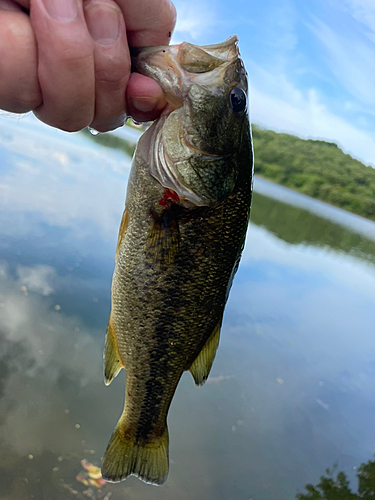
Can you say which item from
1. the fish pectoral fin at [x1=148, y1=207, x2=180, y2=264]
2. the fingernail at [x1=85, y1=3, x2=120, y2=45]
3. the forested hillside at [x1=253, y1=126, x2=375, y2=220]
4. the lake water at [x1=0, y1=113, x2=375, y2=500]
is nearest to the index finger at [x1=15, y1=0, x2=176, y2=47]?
the fingernail at [x1=85, y1=3, x2=120, y2=45]

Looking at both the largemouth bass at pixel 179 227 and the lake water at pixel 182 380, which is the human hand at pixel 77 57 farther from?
the lake water at pixel 182 380

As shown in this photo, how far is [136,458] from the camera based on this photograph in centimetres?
199

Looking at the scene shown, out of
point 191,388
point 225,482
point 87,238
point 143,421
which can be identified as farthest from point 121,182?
point 143,421

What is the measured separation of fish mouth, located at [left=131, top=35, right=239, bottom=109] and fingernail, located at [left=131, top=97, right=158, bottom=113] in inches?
3.3

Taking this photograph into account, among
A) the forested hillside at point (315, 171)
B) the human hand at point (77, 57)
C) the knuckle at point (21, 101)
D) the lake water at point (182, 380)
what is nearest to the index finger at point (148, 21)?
the human hand at point (77, 57)

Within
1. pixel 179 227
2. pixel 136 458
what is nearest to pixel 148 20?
pixel 179 227

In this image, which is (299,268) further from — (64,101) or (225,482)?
(64,101)

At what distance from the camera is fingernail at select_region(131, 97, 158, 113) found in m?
1.29

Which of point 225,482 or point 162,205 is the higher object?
point 162,205

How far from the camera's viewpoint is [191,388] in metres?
5.18

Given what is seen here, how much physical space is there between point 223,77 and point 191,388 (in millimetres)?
4649

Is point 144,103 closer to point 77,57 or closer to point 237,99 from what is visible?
point 77,57

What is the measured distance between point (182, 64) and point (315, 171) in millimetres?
72186

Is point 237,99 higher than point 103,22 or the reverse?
the reverse
